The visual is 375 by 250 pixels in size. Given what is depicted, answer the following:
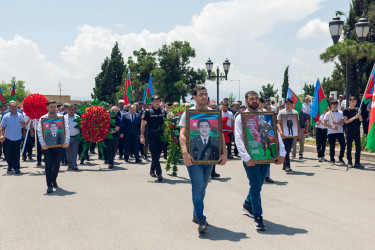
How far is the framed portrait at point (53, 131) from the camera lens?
856cm

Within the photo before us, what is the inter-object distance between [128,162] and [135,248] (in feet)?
30.7

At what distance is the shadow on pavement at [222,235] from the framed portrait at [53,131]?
4.56 metres

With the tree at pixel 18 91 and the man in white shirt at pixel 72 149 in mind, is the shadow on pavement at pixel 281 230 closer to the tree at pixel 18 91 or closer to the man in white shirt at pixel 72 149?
the man in white shirt at pixel 72 149

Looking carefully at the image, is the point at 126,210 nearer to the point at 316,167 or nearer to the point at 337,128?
the point at 316,167

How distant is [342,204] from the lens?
705 cm

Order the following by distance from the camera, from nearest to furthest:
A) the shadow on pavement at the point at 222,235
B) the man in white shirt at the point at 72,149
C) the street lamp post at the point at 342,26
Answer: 1. the shadow on pavement at the point at 222,235
2. the man in white shirt at the point at 72,149
3. the street lamp post at the point at 342,26

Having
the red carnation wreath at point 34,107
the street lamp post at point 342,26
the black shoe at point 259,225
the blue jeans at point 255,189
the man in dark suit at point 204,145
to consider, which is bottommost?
the black shoe at point 259,225

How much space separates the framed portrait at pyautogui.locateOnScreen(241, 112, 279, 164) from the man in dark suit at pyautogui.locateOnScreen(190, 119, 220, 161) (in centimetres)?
45

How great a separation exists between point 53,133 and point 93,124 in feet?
9.70

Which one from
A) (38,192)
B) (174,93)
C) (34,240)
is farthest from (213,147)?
(174,93)

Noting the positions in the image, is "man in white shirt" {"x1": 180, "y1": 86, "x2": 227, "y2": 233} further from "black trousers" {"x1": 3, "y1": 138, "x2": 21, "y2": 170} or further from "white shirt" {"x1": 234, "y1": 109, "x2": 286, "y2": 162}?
"black trousers" {"x1": 3, "y1": 138, "x2": 21, "y2": 170}

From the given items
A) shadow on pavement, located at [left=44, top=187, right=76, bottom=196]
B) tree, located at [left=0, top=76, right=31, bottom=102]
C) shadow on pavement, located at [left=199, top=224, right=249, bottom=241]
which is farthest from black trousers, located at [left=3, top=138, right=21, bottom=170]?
tree, located at [left=0, top=76, right=31, bottom=102]

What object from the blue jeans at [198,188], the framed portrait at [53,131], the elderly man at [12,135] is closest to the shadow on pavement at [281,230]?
the blue jeans at [198,188]

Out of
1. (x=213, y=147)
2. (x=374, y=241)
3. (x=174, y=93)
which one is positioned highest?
(x=174, y=93)
